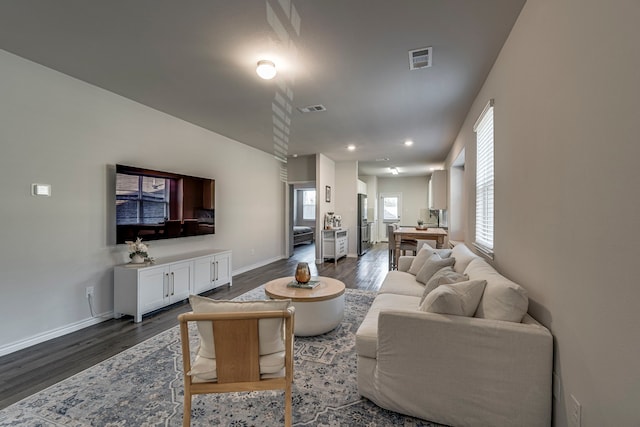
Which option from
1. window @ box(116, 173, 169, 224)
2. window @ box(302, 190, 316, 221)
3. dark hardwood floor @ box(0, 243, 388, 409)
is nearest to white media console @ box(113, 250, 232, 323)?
dark hardwood floor @ box(0, 243, 388, 409)

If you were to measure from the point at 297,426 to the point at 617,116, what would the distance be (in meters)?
2.16

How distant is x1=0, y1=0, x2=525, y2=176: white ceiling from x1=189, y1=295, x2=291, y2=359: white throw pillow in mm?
2010

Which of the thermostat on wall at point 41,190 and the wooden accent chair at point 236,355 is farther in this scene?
the thermostat on wall at point 41,190

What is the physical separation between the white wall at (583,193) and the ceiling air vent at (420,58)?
0.70m

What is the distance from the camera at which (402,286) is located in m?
3.08

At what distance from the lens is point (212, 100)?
368cm

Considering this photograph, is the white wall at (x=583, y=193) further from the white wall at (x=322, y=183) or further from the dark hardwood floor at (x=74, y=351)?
the white wall at (x=322, y=183)

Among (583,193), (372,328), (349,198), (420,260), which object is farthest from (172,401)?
(349,198)

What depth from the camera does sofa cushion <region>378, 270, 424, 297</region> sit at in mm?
2921

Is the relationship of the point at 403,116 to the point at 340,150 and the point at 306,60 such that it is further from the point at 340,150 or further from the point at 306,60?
the point at 340,150

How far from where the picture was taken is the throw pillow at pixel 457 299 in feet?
5.72

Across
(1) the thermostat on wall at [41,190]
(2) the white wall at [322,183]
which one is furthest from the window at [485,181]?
(1) the thermostat on wall at [41,190]

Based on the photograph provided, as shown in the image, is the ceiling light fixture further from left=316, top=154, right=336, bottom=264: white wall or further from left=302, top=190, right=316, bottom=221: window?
left=302, top=190, right=316, bottom=221: window

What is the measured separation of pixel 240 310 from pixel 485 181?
118 inches
